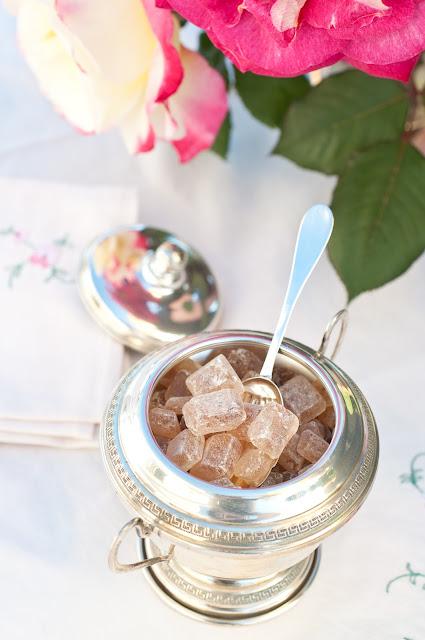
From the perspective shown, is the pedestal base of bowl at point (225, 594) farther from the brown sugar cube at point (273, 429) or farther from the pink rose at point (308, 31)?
the pink rose at point (308, 31)

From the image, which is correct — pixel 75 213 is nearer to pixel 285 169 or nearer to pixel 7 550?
pixel 285 169

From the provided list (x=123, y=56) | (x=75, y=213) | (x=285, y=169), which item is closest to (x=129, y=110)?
(x=123, y=56)

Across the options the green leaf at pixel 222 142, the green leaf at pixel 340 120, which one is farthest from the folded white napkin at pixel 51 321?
the green leaf at pixel 340 120

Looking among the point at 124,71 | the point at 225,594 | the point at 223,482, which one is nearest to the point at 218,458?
the point at 223,482

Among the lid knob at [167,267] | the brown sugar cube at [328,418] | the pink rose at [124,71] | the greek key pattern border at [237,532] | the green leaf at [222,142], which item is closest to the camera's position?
the greek key pattern border at [237,532]

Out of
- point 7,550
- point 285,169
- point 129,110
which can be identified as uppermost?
point 129,110

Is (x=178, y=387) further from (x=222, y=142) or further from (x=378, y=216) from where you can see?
(x=222, y=142)
